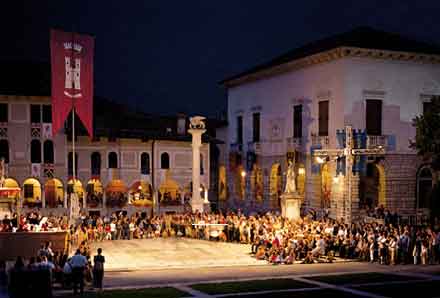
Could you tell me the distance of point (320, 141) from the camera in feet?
130

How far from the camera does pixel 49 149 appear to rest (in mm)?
46719

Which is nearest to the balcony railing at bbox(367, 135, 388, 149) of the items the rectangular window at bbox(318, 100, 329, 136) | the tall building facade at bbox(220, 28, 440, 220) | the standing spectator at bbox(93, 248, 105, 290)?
the tall building facade at bbox(220, 28, 440, 220)

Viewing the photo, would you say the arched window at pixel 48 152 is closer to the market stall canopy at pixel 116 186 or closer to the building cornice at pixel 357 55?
the market stall canopy at pixel 116 186

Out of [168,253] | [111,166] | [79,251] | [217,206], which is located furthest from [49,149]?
[79,251]

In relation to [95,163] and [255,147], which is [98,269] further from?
[95,163]

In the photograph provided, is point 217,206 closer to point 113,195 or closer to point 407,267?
point 113,195

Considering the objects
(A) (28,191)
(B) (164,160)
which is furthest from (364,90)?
(A) (28,191)

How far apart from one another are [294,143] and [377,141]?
710cm

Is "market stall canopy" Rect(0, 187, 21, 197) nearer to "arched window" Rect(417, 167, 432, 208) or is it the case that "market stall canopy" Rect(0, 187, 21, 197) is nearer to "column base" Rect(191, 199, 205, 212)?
"column base" Rect(191, 199, 205, 212)

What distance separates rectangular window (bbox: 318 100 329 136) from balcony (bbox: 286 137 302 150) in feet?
8.62

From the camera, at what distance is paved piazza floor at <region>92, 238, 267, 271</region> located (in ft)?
82.0

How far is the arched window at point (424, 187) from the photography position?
127 ft

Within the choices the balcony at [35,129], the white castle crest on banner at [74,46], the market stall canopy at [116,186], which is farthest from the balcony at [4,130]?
the white castle crest on banner at [74,46]

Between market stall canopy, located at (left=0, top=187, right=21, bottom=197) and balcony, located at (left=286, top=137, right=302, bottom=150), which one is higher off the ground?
balcony, located at (left=286, top=137, right=302, bottom=150)
